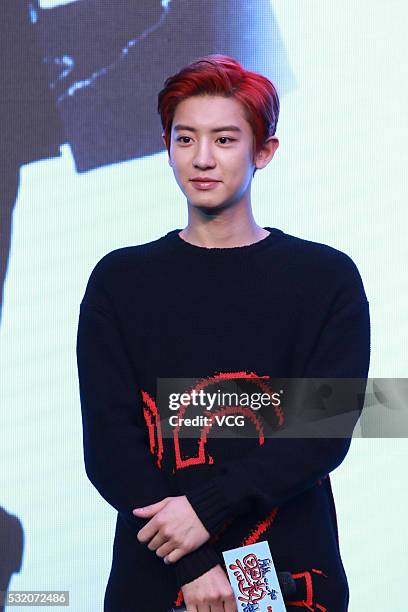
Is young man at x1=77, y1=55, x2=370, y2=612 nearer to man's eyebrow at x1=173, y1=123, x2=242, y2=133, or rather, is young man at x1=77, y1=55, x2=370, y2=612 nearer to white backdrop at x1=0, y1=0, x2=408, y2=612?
man's eyebrow at x1=173, y1=123, x2=242, y2=133

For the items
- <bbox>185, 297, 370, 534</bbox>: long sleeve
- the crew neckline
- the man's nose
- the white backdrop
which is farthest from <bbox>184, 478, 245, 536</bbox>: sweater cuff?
the white backdrop

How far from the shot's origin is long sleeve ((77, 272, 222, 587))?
1.36 meters

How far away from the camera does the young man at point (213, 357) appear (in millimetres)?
1338

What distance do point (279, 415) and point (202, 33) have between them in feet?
4.14

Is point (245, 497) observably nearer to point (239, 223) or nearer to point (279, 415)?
point (279, 415)

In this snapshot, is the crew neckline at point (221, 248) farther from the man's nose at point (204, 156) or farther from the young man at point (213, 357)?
the man's nose at point (204, 156)

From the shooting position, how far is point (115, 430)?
1.40m

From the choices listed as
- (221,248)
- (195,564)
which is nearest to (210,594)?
(195,564)

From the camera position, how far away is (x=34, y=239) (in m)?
2.41

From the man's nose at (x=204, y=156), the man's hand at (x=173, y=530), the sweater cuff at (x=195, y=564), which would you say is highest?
the man's nose at (x=204, y=156)

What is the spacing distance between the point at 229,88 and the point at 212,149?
10 centimetres

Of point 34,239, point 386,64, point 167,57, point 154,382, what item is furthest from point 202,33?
point 154,382

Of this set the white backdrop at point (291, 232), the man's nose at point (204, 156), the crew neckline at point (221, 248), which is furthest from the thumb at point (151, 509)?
the white backdrop at point (291, 232)

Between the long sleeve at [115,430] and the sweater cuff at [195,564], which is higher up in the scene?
the long sleeve at [115,430]
